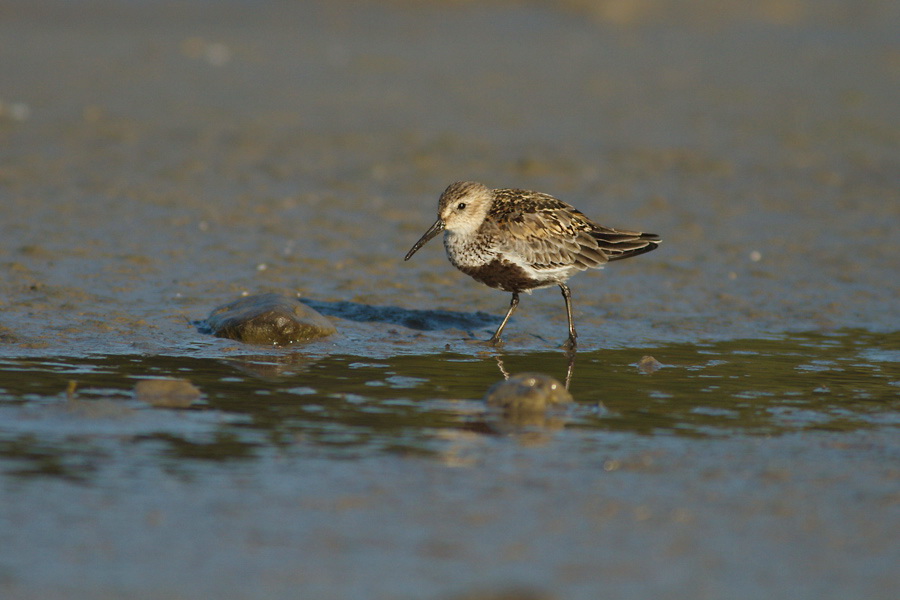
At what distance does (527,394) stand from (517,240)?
297cm

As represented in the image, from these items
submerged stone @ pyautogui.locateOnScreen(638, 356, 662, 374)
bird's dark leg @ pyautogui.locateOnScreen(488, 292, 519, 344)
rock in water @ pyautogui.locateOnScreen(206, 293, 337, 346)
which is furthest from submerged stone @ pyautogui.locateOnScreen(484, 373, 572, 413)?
rock in water @ pyautogui.locateOnScreen(206, 293, 337, 346)

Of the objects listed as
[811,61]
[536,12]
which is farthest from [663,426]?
[536,12]

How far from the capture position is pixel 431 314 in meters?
11.3

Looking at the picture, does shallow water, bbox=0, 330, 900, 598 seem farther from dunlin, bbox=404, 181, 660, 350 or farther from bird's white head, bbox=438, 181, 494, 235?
bird's white head, bbox=438, 181, 494, 235

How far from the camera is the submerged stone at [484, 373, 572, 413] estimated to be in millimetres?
8055

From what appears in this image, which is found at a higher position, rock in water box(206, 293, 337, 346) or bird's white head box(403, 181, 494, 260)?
bird's white head box(403, 181, 494, 260)

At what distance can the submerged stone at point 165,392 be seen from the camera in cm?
805

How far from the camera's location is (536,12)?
27.2 meters

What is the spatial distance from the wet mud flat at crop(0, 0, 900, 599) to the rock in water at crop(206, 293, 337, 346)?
0.17 m

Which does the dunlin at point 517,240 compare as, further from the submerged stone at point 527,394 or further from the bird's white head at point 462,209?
the submerged stone at point 527,394

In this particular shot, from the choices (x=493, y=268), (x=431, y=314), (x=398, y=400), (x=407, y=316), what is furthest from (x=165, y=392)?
(x=431, y=314)

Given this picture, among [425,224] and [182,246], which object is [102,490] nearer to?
[182,246]

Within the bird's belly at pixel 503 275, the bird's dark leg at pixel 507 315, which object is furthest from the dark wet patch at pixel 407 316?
the bird's belly at pixel 503 275

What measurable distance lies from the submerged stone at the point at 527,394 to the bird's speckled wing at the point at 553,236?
2.61 m
